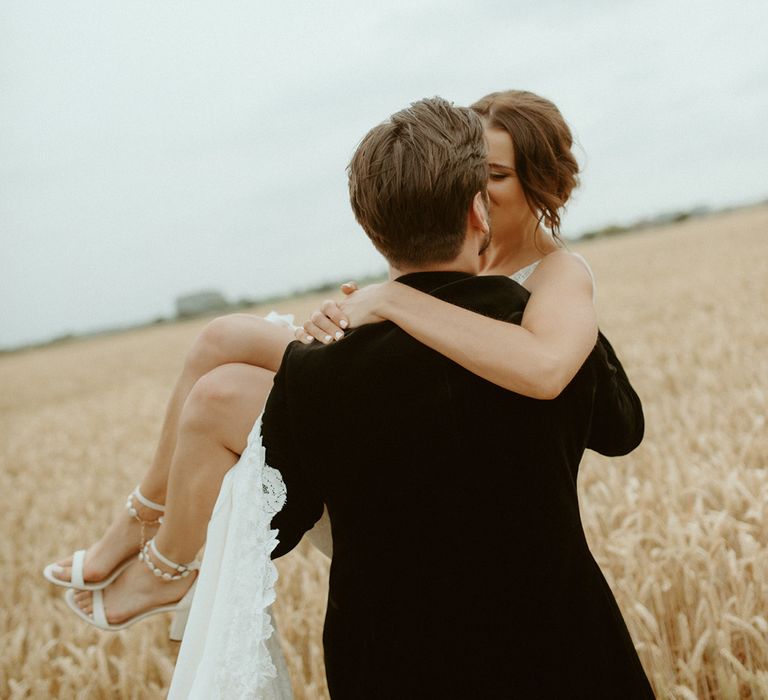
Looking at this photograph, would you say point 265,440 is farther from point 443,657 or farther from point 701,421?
point 701,421

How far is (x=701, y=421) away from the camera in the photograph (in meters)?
4.21

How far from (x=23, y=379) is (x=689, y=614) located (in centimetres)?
2243

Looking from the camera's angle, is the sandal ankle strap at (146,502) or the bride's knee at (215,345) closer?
the bride's knee at (215,345)

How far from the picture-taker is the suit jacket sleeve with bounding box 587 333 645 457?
5.01 ft

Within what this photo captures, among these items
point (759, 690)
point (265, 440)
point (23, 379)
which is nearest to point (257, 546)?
point (265, 440)

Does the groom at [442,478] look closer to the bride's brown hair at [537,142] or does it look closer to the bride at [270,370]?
the bride at [270,370]

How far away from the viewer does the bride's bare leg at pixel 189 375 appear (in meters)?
1.97

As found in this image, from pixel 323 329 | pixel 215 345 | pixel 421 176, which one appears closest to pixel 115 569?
pixel 215 345

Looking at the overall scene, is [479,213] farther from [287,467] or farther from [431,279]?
[287,467]

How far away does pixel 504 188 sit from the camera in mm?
2049

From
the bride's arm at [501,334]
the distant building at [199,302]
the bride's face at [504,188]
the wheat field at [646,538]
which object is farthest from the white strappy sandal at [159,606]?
the distant building at [199,302]

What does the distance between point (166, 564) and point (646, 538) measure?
5.57 ft

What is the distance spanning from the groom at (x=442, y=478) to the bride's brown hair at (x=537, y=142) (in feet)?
2.29

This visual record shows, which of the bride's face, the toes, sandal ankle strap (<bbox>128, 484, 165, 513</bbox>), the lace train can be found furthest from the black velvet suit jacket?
the toes
